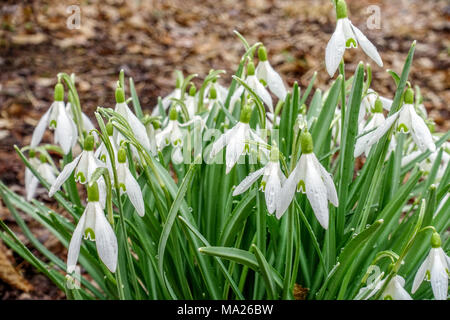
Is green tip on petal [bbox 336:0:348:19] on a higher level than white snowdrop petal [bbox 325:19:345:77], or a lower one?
higher

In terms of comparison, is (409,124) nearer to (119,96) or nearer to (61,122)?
(119,96)

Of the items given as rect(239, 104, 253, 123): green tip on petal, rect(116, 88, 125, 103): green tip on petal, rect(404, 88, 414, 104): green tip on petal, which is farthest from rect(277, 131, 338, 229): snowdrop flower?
rect(116, 88, 125, 103): green tip on petal

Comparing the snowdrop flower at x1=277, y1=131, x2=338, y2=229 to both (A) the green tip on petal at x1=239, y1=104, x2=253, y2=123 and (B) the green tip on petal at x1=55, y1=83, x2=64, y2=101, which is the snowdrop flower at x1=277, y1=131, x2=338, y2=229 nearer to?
(A) the green tip on petal at x1=239, y1=104, x2=253, y2=123

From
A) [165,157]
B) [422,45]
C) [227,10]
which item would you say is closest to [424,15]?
[422,45]

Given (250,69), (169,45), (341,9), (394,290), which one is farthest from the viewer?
(169,45)

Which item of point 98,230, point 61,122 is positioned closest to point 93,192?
point 98,230
